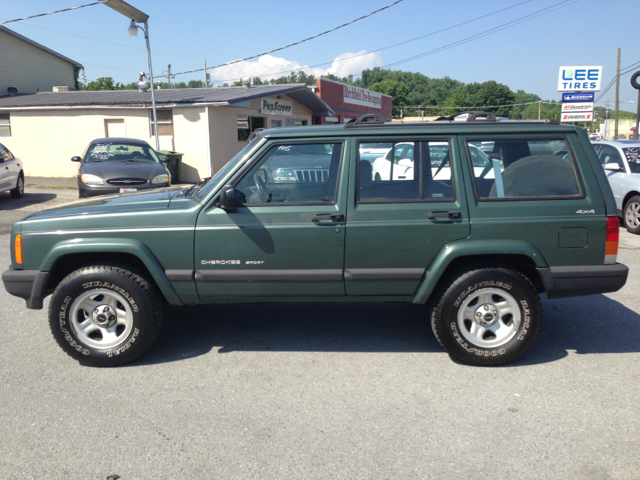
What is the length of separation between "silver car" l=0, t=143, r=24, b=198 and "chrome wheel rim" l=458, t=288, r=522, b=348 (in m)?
13.0

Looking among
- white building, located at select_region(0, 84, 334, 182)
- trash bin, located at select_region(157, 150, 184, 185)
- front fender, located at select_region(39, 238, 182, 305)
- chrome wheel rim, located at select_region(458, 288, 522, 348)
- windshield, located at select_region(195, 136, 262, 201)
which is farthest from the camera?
white building, located at select_region(0, 84, 334, 182)

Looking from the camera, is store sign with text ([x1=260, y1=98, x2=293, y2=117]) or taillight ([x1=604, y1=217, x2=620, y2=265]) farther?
store sign with text ([x1=260, y1=98, x2=293, y2=117])

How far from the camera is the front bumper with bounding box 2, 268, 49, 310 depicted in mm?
3904

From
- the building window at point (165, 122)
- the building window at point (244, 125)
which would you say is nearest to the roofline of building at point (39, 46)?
the building window at point (165, 122)

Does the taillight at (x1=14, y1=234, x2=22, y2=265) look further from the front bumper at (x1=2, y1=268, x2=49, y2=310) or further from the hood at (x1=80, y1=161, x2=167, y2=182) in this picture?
the hood at (x1=80, y1=161, x2=167, y2=182)

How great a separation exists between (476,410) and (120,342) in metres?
2.66

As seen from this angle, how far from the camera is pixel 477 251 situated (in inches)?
151

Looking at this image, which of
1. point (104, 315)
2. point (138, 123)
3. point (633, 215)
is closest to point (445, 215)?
point (104, 315)

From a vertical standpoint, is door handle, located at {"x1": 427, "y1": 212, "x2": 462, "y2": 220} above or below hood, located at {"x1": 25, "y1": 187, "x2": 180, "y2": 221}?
below

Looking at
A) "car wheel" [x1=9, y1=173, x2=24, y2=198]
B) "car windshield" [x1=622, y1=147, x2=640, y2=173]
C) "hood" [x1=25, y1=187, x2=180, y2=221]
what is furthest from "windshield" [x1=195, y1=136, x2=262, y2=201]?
"car wheel" [x1=9, y1=173, x2=24, y2=198]

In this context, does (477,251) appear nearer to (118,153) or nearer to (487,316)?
(487,316)

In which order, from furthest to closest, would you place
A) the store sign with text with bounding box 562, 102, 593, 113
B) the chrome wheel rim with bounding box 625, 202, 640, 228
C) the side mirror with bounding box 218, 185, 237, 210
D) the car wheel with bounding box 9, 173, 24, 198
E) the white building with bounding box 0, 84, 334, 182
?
the white building with bounding box 0, 84, 334, 182 → the store sign with text with bounding box 562, 102, 593, 113 → the car wheel with bounding box 9, 173, 24, 198 → the chrome wheel rim with bounding box 625, 202, 640, 228 → the side mirror with bounding box 218, 185, 237, 210

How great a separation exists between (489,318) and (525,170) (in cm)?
118

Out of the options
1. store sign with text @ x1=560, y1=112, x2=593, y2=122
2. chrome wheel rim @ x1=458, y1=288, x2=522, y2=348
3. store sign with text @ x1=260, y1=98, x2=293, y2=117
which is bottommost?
chrome wheel rim @ x1=458, y1=288, x2=522, y2=348
